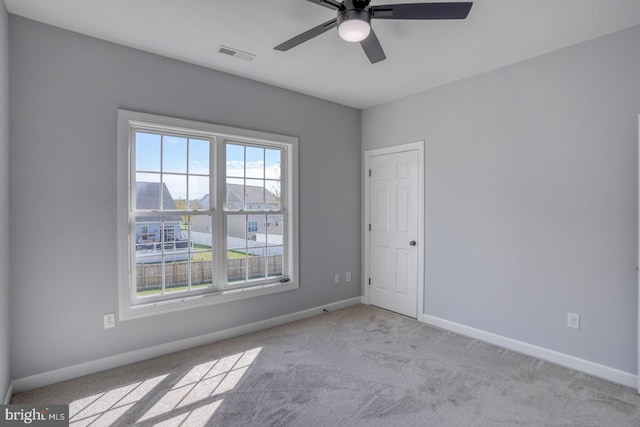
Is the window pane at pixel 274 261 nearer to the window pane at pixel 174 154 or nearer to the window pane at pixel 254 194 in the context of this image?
the window pane at pixel 254 194

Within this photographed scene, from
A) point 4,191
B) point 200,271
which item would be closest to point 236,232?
point 200,271

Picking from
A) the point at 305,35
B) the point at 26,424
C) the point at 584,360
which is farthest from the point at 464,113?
the point at 26,424

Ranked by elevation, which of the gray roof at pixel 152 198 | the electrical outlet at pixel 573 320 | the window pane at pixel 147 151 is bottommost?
the electrical outlet at pixel 573 320

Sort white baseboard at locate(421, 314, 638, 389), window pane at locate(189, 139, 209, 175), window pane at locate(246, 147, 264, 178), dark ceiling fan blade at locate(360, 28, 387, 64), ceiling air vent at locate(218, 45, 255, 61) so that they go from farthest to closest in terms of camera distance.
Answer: window pane at locate(246, 147, 264, 178) → window pane at locate(189, 139, 209, 175) → ceiling air vent at locate(218, 45, 255, 61) → white baseboard at locate(421, 314, 638, 389) → dark ceiling fan blade at locate(360, 28, 387, 64)

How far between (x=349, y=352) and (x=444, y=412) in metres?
1.06

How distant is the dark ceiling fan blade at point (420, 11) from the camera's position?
6.01 ft

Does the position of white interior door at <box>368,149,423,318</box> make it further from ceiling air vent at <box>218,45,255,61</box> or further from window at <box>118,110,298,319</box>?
ceiling air vent at <box>218,45,255,61</box>

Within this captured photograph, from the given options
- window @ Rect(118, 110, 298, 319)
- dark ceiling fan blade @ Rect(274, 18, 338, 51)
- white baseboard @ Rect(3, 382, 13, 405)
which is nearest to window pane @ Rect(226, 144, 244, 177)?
window @ Rect(118, 110, 298, 319)

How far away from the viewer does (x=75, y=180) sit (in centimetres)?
267

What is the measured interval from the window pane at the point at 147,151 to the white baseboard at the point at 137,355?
162 cm

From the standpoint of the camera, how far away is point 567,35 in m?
2.71

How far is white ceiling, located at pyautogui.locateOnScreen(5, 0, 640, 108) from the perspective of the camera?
2338 mm

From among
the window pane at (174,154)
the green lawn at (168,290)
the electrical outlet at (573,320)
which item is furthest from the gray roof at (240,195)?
the electrical outlet at (573,320)

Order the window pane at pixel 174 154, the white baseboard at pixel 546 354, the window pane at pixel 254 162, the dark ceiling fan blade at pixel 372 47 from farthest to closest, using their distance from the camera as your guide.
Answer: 1. the window pane at pixel 254 162
2. the window pane at pixel 174 154
3. the white baseboard at pixel 546 354
4. the dark ceiling fan blade at pixel 372 47
